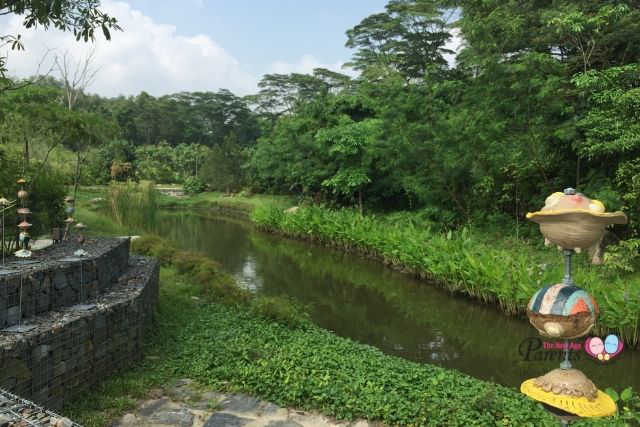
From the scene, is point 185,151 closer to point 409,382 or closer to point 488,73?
point 488,73

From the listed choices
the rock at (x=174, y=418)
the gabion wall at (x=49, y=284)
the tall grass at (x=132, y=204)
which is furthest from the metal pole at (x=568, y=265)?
the tall grass at (x=132, y=204)

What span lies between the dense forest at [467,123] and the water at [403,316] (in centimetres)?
297

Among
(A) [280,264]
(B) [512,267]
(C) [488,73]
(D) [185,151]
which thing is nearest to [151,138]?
(D) [185,151]

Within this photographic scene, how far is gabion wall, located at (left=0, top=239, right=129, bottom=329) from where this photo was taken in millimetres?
4066

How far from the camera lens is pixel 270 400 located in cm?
451

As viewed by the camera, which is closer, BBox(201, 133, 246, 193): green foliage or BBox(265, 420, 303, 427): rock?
BBox(265, 420, 303, 427): rock

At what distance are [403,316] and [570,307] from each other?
6.82 metres

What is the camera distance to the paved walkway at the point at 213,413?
4.03 m

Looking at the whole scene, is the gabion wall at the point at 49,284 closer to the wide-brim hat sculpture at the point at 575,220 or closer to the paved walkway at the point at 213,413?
the paved walkway at the point at 213,413

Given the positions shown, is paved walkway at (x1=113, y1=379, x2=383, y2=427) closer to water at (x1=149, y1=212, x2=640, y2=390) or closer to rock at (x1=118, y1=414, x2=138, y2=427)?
rock at (x1=118, y1=414, x2=138, y2=427)

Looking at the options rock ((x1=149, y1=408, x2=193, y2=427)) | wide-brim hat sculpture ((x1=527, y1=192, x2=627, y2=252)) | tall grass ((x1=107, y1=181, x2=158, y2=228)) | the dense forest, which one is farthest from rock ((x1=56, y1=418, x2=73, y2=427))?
tall grass ((x1=107, y1=181, x2=158, y2=228))

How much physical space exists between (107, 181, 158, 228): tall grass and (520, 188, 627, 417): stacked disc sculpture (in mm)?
11948

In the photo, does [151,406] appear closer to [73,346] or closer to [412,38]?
[73,346]

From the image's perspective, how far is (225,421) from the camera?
13.4 feet
